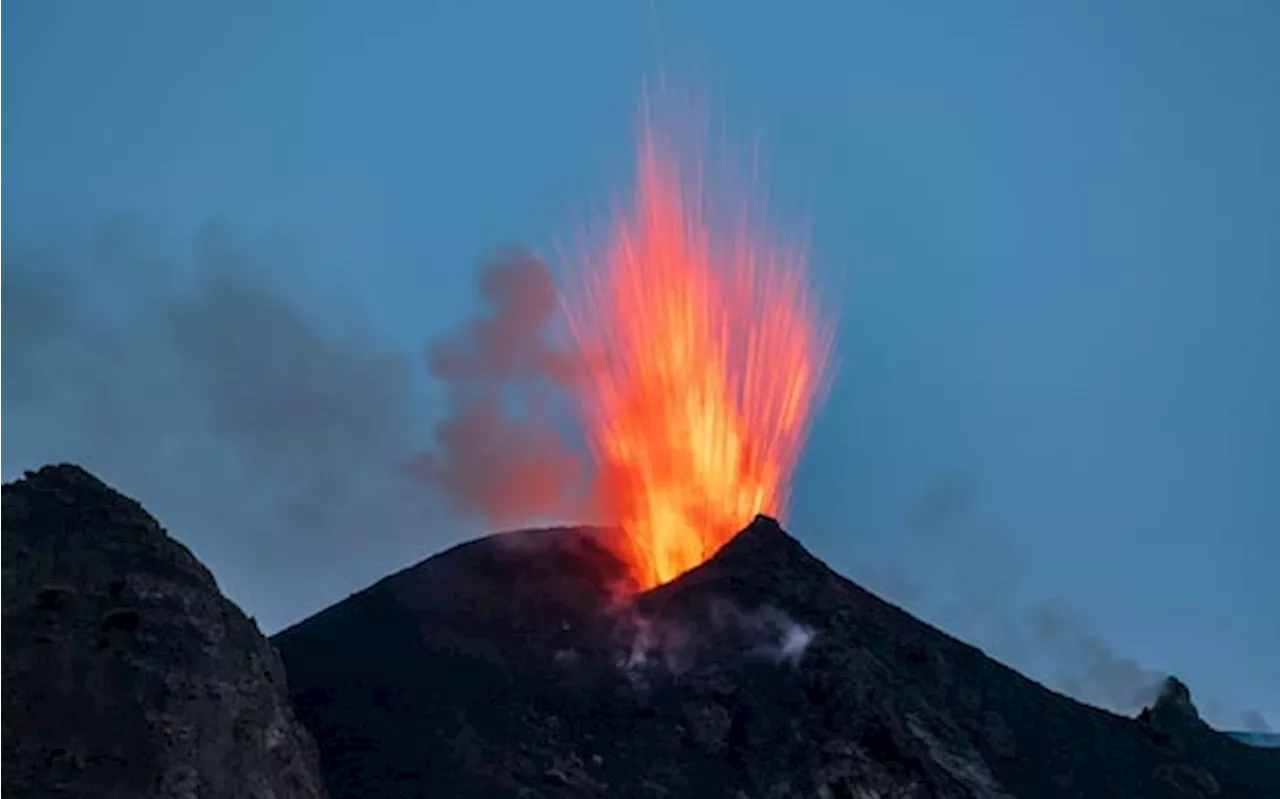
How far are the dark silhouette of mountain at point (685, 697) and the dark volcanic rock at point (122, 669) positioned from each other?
7.58 m

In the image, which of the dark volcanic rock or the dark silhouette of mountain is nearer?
the dark volcanic rock

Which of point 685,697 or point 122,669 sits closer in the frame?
point 122,669

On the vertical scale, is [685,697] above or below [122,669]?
below

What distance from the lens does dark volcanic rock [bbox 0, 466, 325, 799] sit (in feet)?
181

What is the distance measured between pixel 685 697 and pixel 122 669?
31.1 metres

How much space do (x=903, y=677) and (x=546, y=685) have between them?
22.0 m

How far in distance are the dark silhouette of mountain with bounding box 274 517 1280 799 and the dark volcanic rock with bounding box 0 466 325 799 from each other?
299 inches

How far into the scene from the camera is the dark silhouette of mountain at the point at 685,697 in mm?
72062

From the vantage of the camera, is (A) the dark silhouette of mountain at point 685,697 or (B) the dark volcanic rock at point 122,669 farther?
(A) the dark silhouette of mountain at point 685,697

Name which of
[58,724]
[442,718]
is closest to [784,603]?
[442,718]

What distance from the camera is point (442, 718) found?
7294 centimetres

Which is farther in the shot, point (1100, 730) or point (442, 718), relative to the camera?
point (1100, 730)

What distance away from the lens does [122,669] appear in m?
58.9

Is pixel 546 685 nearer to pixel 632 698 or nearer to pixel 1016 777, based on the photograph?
pixel 632 698
